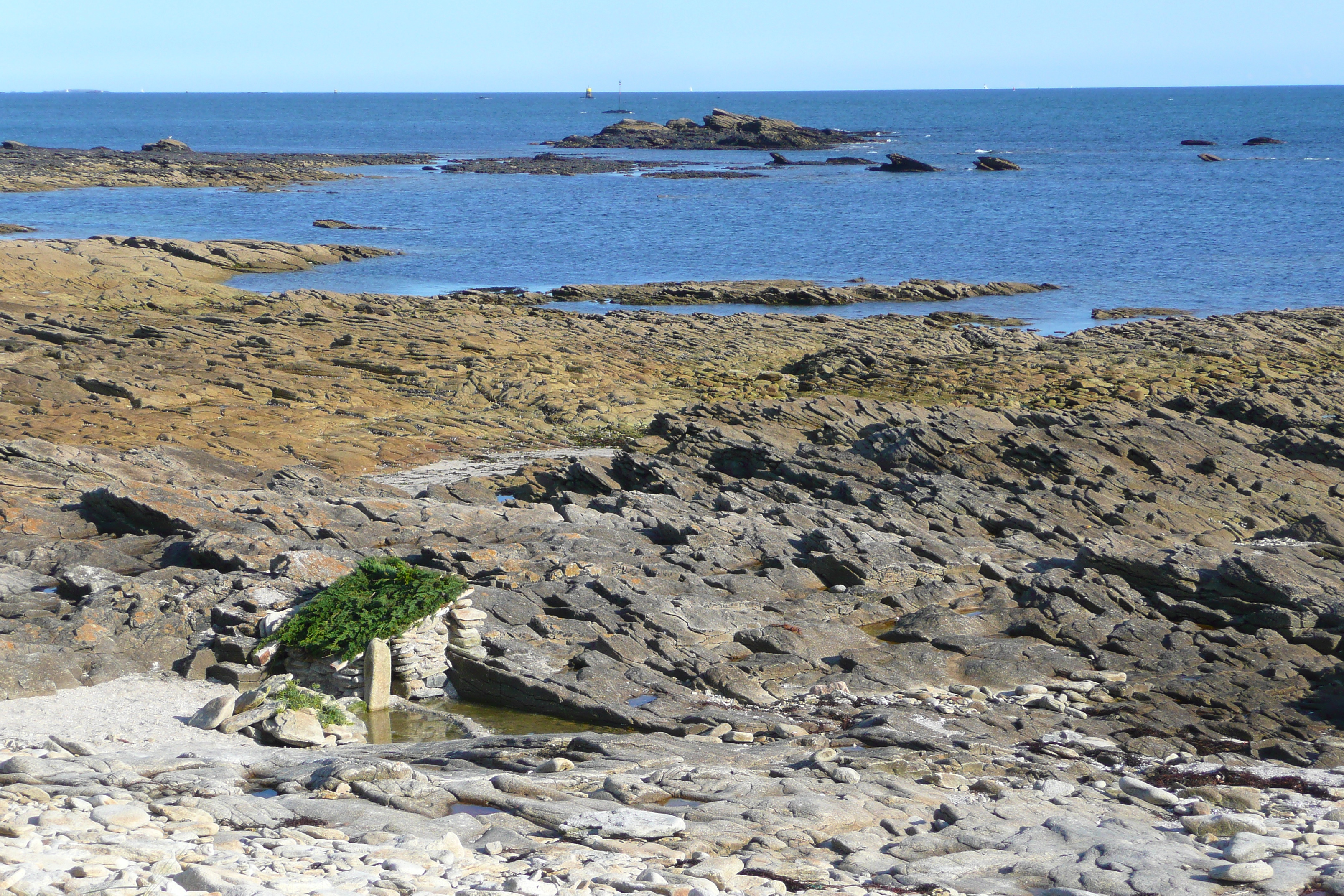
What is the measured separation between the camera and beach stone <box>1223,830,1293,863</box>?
9.97 meters

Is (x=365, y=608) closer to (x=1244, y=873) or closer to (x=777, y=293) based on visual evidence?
(x=1244, y=873)

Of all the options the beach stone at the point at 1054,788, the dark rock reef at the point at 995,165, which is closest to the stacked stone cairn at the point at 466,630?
the beach stone at the point at 1054,788

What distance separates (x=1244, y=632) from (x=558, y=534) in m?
10.8

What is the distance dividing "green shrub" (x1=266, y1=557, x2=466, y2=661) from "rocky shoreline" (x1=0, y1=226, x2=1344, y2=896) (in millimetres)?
580

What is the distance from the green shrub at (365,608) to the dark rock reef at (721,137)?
495ft

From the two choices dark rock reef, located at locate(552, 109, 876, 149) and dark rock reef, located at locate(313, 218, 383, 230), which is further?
dark rock reef, located at locate(552, 109, 876, 149)

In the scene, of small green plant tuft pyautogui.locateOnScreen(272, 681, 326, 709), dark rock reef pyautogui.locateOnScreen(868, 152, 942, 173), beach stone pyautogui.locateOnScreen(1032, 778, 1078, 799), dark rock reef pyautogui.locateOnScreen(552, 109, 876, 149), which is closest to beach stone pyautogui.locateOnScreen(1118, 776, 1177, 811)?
beach stone pyautogui.locateOnScreen(1032, 778, 1078, 799)

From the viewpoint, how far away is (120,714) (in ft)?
47.0

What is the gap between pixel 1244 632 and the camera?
16953 mm

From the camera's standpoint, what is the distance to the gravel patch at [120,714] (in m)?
13.4

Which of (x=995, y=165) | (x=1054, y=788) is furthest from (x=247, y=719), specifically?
(x=995, y=165)

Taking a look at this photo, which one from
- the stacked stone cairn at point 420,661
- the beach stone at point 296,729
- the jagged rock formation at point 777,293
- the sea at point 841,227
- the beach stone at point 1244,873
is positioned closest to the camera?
the beach stone at point 1244,873

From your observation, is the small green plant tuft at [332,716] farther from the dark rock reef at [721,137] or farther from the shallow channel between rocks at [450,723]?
the dark rock reef at [721,137]

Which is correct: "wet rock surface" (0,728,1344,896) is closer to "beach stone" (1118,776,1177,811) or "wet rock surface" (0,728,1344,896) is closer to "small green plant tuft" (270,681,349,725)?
"beach stone" (1118,776,1177,811)
